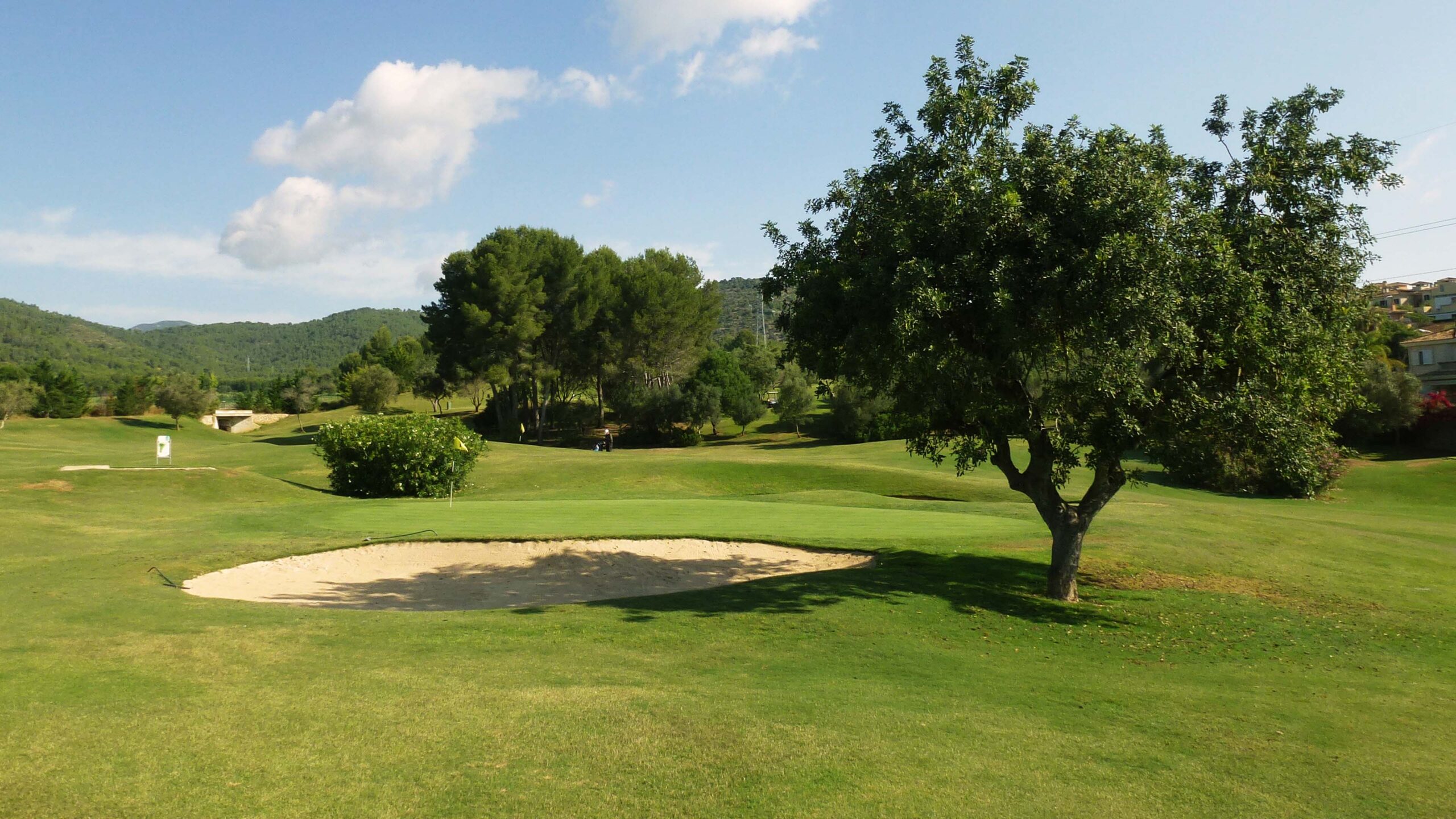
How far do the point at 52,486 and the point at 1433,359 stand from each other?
88932mm

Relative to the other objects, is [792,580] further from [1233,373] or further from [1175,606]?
[1233,373]

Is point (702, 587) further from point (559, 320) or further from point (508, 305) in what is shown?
point (559, 320)

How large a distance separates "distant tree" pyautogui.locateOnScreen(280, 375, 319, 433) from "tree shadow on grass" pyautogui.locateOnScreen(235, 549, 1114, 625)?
74.4 m

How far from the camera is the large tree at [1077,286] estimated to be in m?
12.7

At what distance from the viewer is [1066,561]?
52.0 feet

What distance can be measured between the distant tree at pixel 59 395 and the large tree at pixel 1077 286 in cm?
8439

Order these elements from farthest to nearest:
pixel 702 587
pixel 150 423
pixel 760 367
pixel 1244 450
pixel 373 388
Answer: pixel 760 367, pixel 373 388, pixel 150 423, pixel 702 587, pixel 1244 450

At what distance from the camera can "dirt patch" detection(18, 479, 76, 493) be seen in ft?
80.9

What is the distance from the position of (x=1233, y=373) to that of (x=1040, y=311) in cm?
408

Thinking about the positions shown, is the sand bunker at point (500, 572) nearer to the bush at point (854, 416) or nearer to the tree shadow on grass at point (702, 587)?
the tree shadow on grass at point (702, 587)

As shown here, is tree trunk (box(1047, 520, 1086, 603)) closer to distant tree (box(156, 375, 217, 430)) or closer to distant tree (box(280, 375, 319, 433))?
distant tree (box(156, 375, 217, 430))

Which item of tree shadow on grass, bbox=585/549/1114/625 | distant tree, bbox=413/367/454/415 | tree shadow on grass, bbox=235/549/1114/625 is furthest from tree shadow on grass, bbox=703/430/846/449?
tree shadow on grass, bbox=585/549/1114/625

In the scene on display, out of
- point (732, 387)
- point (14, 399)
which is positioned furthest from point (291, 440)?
point (732, 387)

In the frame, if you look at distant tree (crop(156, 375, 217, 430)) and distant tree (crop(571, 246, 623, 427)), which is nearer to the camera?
distant tree (crop(156, 375, 217, 430))
